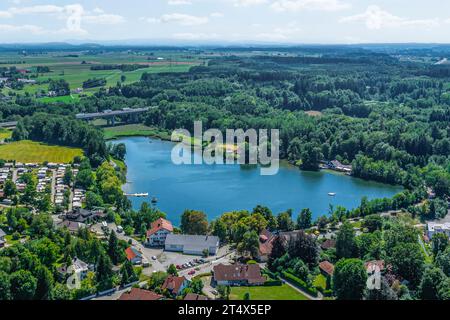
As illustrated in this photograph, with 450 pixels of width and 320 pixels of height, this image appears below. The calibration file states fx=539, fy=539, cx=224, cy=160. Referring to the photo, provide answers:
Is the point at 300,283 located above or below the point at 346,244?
below

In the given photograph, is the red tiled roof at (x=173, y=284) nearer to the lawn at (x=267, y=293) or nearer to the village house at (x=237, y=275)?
the village house at (x=237, y=275)

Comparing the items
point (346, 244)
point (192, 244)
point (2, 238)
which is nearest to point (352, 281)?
point (346, 244)

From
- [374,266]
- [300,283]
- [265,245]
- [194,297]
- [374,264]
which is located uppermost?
[374,266]

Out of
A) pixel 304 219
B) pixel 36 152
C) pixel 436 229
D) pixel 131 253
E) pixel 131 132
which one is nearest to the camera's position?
pixel 131 253

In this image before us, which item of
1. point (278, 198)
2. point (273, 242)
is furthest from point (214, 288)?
point (278, 198)

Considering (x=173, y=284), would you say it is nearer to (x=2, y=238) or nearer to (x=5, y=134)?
(x=2, y=238)

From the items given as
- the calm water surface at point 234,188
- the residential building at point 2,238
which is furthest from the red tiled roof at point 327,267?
the residential building at point 2,238
